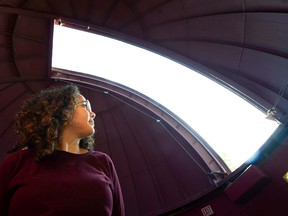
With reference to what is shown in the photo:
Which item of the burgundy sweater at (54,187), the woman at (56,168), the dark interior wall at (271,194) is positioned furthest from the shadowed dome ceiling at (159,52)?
the burgundy sweater at (54,187)

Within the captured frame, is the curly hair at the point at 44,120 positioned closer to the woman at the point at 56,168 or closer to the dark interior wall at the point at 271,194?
the woman at the point at 56,168

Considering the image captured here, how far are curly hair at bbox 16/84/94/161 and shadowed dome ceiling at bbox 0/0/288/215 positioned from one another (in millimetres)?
4625

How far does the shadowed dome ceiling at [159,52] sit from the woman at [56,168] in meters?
4.52

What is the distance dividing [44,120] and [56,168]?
1.26ft

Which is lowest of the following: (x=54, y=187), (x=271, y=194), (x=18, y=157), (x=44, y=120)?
(x=54, y=187)

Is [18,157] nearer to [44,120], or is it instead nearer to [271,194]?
[44,120]

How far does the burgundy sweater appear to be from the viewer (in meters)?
→ 1.17

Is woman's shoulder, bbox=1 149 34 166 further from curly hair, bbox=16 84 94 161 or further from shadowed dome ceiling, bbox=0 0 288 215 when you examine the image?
shadowed dome ceiling, bbox=0 0 288 215

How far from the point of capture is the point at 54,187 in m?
1.24

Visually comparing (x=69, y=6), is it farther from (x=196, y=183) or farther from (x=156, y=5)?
(x=196, y=183)

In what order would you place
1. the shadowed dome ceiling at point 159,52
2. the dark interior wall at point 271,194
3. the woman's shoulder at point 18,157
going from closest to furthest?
1. the woman's shoulder at point 18,157
2. the dark interior wall at point 271,194
3. the shadowed dome ceiling at point 159,52

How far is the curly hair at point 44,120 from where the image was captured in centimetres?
146

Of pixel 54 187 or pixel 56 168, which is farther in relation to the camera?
pixel 56 168

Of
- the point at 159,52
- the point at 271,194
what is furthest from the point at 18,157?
the point at 159,52
